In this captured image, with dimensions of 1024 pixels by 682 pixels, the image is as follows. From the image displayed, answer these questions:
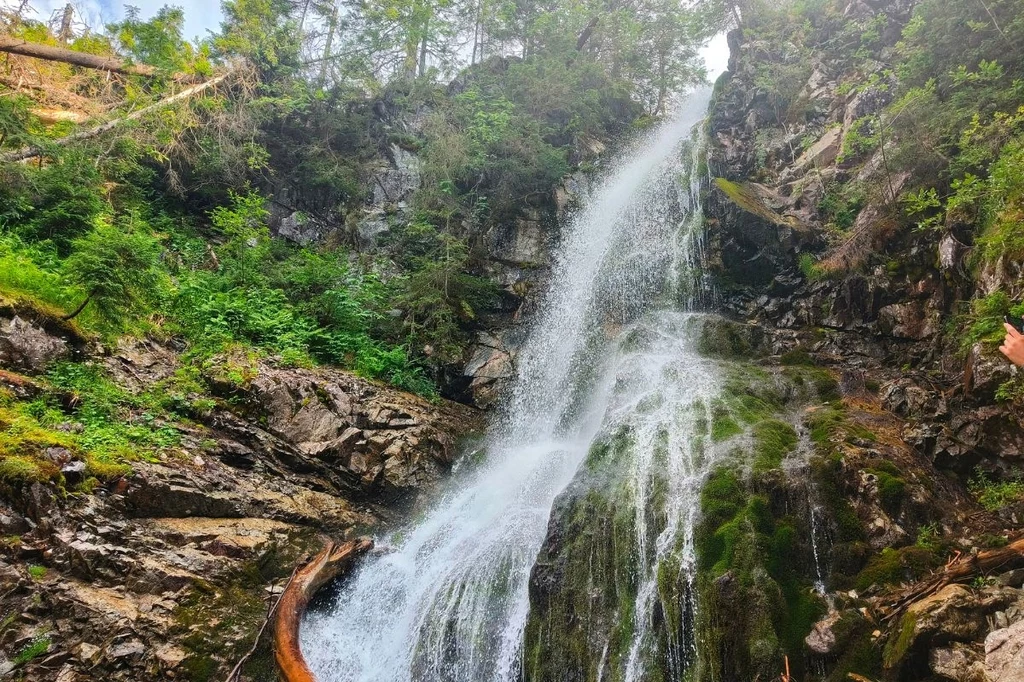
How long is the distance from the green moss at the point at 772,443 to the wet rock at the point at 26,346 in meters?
10.4

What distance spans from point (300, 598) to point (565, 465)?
17.8 feet

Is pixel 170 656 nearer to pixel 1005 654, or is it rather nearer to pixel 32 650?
pixel 32 650

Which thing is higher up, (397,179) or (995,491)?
(397,179)

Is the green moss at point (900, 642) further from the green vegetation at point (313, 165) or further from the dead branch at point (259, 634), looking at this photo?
the green vegetation at point (313, 165)

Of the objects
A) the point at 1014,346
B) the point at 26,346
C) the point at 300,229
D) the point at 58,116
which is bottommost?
the point at 26,346

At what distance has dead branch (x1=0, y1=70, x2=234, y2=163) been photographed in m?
10.1

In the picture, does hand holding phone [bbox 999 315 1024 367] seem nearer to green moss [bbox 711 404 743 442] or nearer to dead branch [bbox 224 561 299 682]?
green moss [bbox 711 404 743 442]

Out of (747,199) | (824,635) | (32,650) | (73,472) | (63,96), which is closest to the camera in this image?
(32,650)

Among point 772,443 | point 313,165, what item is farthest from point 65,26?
point 772,443

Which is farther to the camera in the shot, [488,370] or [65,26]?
[488,370]

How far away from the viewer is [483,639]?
738 cm

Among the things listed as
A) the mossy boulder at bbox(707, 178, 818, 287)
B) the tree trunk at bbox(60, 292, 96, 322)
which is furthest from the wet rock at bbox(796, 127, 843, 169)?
the tree trunk at bbox(60, 292, 96, 322)

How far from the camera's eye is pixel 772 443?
26.0 ft

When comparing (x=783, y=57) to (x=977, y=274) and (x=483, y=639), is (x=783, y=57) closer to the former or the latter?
(x=977, y=274)
